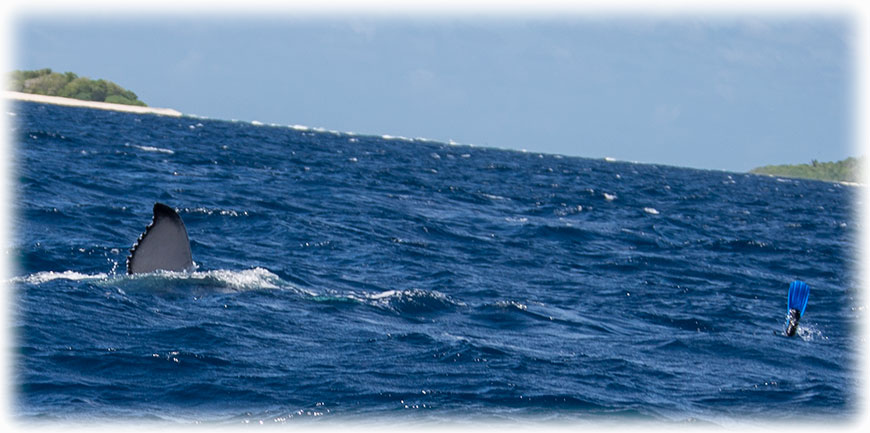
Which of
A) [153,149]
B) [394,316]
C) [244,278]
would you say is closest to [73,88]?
[153,149]

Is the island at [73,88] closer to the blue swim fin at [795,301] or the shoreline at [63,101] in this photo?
the shoreline at [63,101]

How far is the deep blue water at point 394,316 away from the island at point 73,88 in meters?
144

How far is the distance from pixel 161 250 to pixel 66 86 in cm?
16587

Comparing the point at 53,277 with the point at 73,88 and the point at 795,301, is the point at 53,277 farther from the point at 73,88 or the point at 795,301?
the point at 73,88

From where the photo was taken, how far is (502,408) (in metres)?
8.96

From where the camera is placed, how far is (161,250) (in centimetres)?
1280

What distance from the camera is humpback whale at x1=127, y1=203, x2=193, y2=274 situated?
12.6 metres

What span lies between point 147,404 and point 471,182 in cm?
3507

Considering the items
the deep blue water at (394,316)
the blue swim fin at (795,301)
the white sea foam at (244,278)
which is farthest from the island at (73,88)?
the blue swim fin at (795,301)

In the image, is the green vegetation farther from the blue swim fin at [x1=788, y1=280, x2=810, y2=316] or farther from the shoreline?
the blue swim fin at [x1=788, y1=280, x2=810, y2=316]

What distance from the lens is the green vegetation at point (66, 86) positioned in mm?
164625

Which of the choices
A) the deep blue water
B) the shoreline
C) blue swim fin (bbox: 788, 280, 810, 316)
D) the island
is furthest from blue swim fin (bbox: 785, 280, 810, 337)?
the island

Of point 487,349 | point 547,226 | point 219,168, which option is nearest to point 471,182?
point 219,168

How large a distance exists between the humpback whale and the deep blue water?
19 centimetres
